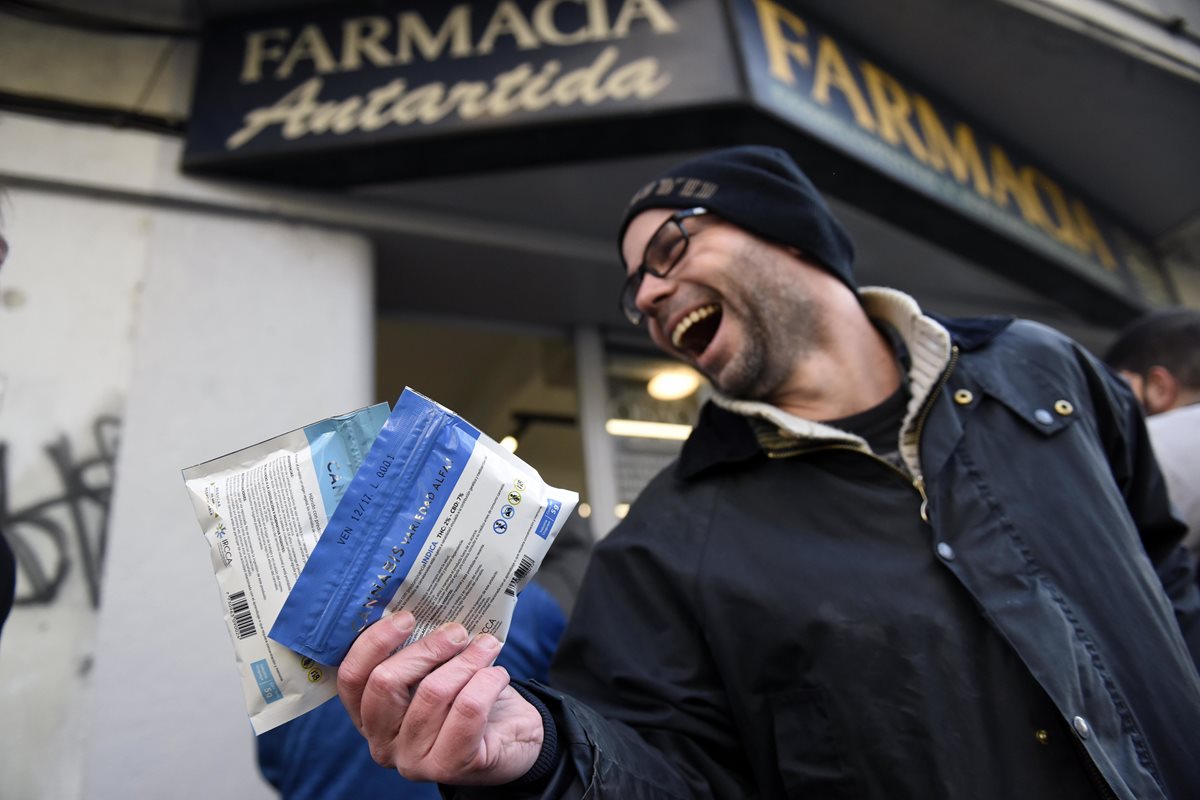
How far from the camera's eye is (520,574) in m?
0.96

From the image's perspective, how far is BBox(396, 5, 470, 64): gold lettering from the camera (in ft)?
10.3

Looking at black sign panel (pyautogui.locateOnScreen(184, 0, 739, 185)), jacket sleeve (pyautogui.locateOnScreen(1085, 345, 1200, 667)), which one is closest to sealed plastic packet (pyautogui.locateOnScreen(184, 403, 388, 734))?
jacket sleeve (pyautogui.locateOnScreen(1085, 345, 1200, 667))

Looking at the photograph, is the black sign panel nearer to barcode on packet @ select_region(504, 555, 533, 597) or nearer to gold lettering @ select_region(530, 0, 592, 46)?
gold lettering @ select_region(530, 0, 592, 46)

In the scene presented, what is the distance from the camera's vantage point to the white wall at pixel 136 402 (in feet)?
6.94

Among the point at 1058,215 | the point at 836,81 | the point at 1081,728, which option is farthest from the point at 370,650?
Result: the point at 1058,215

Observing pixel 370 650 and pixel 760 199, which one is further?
pixel 760 199

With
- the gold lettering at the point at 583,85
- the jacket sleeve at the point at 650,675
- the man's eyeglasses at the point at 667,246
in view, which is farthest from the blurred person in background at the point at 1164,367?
the gold lettering at the point at 583,85

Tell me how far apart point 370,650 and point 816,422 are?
39.7 inches

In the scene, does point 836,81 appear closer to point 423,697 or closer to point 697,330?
point 697,330

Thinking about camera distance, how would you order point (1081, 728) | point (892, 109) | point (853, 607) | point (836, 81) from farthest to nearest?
point (892, 109) → point (836, 81) → point (853, 607) → point (1081, 728)

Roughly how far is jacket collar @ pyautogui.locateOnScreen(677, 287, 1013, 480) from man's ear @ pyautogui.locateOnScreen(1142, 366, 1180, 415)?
102 cm

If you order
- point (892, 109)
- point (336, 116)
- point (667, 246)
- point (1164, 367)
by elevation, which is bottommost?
point (1164, 367)

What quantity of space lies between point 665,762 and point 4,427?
2225 mm

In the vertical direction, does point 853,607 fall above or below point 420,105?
below
